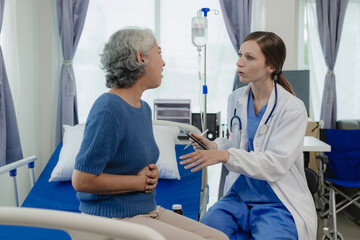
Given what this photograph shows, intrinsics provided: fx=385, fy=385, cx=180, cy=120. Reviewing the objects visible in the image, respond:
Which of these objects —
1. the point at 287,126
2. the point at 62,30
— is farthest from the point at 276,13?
the point at 287,126

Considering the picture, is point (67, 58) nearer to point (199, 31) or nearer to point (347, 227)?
point (199, 31)

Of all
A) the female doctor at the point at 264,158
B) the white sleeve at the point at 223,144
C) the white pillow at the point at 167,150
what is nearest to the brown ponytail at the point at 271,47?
the female doctor at the point at 264,158

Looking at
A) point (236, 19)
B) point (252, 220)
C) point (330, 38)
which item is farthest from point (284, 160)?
point (330, 38)

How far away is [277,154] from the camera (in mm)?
1587

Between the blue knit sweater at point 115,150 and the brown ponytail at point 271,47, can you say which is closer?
the blue knit sweater at point 115,150

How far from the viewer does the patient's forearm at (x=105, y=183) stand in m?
1.13

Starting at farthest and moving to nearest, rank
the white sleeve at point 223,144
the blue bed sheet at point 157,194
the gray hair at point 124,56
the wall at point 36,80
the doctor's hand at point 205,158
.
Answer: the wall at point 36,80 → the blue bed sheet at point 157,194 → the white sleeve at point 223,144 → the doctor's hand at point 205,158 → the gray hair at point 124,56

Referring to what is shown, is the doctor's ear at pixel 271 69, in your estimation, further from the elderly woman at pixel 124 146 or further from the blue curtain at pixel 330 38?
the blue curtain at pixel 330 38

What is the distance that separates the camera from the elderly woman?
1.13 m

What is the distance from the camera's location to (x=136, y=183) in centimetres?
123

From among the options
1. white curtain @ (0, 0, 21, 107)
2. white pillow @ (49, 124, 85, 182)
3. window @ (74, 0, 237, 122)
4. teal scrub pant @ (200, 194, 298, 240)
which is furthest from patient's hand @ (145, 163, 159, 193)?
window @ (74, 0, 237, 122)

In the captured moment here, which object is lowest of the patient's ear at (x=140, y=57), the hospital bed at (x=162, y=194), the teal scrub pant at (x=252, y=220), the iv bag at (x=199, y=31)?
the hospital bed at (x=162, y=194)

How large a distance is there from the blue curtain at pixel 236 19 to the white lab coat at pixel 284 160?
1.90 metres

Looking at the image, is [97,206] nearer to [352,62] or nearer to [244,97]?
[244,97]
